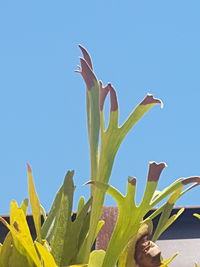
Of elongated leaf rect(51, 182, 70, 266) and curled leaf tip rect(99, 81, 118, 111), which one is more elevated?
curled leaf tip rect(99, 81, 118, 111)

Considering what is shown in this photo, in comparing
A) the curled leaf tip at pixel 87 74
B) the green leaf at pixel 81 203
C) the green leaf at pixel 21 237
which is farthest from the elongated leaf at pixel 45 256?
the curled leaf tip at pixel 87 74

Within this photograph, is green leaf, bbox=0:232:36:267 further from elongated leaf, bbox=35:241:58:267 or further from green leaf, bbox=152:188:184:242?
green leaf, bbox=152:188:184:242

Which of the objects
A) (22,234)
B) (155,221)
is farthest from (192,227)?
(22,234)

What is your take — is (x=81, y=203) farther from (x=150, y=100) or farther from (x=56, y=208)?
(x=150, y=100)

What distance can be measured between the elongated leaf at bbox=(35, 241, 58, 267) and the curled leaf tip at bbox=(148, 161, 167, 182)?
0.53 ft

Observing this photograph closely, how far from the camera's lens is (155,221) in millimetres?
1641

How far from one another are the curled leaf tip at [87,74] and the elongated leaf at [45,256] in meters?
0.23

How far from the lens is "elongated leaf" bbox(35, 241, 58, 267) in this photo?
65 centimetres

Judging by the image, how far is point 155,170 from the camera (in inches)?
27.8

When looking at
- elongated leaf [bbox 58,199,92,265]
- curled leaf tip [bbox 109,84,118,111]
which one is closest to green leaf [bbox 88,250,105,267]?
elongated leaf [bbox 58,199,92,265]

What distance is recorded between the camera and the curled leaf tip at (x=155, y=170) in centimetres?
70

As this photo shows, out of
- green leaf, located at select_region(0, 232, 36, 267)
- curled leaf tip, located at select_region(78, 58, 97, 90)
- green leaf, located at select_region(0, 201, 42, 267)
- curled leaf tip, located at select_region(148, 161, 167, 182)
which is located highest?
curled leaf tip, located at select_region(78, 58, 97, 90)

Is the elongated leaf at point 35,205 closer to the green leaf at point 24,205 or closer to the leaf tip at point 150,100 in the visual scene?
the green leaf at point 24,205

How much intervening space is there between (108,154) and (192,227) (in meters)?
1.07
